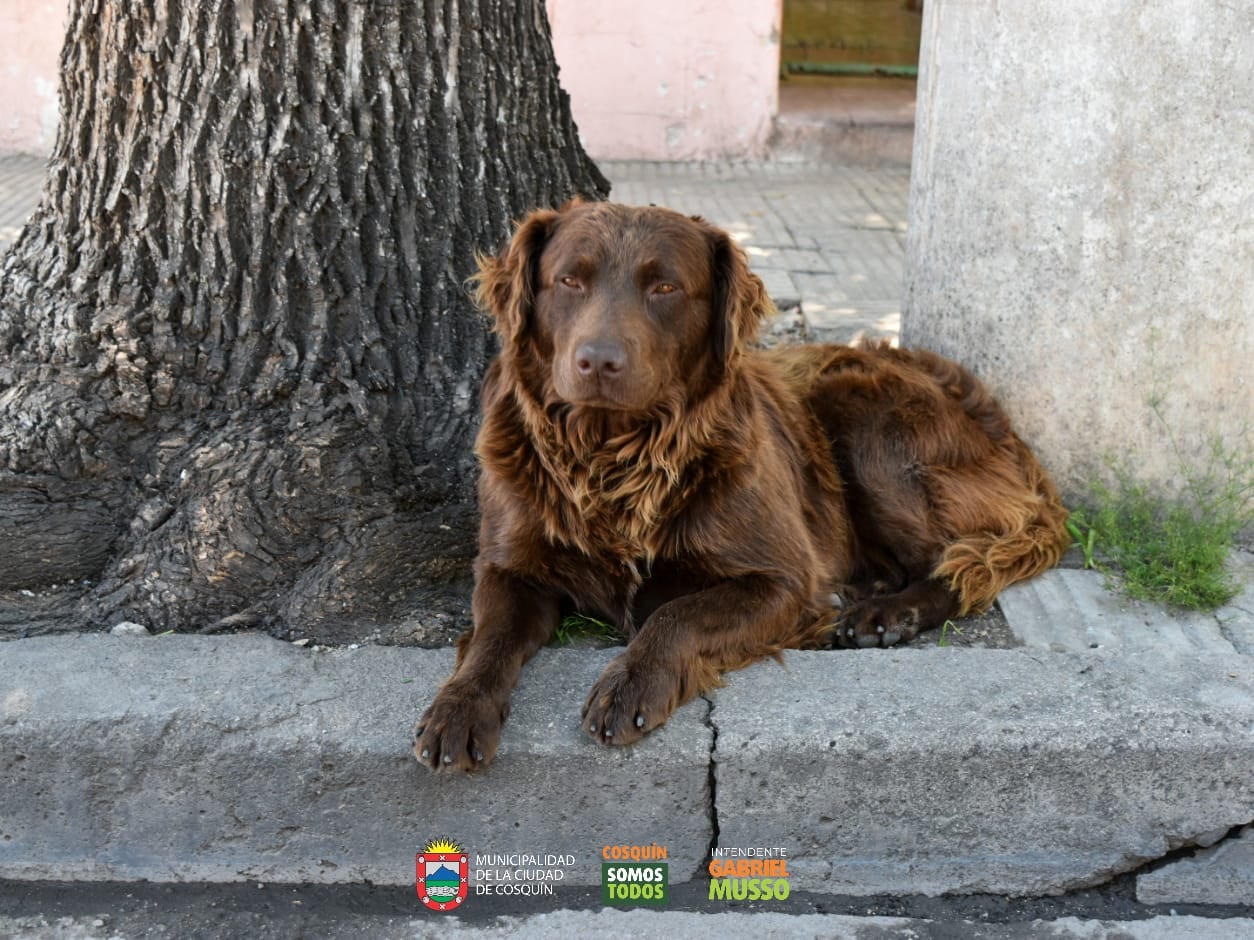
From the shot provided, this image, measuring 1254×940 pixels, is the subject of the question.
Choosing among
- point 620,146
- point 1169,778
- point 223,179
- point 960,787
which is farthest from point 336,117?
point 620,146

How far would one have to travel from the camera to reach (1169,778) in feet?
10.1

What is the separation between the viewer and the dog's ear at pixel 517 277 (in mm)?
3406

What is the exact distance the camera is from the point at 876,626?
3.80m

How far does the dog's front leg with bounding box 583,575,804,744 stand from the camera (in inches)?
120

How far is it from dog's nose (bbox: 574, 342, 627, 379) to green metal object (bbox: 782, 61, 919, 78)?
11.3m

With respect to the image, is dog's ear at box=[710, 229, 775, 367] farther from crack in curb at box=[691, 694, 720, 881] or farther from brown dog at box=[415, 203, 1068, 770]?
crack in curb at box=[691, 694, 720, 881]

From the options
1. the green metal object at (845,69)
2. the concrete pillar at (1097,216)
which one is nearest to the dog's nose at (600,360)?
the concrete pillar at (1097,216)

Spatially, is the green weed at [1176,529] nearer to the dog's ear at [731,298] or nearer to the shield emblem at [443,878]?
the dog's ear at [731,298]

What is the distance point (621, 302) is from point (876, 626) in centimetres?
128

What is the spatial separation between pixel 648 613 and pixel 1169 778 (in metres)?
1.38

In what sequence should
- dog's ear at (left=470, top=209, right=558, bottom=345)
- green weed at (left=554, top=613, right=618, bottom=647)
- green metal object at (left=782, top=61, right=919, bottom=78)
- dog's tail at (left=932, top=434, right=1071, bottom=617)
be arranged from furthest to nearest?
green metal object at (left=782, top=61, right=919, bottom=78) < dog's tail at (left=932, top=434, right=1071, bottom=617) < green weed at (left=554, top=613, right=618, bottom=647) < dog's ear at (left=470, top=209, right=558, bottom=345)

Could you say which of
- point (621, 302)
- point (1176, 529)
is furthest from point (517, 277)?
point (1176, 529)

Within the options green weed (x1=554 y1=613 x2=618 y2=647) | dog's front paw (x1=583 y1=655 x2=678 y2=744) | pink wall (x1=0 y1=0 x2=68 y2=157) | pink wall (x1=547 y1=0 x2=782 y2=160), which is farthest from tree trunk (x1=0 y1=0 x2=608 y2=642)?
pink wall (x1=0 y1=0 x2=68 y2=157)

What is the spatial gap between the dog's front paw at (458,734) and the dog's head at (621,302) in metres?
0.78
